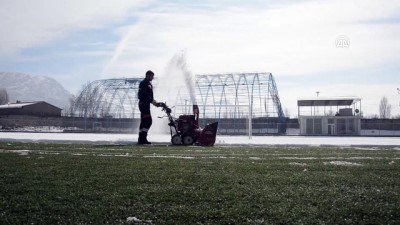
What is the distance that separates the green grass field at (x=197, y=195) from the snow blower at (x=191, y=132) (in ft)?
32.0

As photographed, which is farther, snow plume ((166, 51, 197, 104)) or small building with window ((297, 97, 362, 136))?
small building with window ((297, 97, 362, 136))

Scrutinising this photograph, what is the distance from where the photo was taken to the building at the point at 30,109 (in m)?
84.6

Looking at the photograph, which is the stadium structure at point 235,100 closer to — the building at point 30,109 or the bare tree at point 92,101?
the bare tree at point 92,101

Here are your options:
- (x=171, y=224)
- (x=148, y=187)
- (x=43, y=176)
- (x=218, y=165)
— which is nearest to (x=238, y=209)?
(x=171, y=224)

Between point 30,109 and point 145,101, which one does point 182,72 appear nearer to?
point 145,101

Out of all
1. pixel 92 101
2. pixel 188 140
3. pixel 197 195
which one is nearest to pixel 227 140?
pixel 188 140

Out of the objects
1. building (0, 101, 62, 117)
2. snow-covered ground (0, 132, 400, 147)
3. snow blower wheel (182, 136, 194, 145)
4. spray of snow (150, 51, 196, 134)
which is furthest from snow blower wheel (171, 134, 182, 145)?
building (0, 101, 62, 117)

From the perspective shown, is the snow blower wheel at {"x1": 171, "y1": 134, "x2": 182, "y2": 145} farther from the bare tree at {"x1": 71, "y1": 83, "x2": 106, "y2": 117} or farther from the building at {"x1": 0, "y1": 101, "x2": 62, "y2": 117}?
the building at {"x1": 0, "y1": 101, "x2": 62, "y2": 117}

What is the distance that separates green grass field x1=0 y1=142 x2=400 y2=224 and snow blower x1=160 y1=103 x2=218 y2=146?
9743mm

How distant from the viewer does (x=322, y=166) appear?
933cm

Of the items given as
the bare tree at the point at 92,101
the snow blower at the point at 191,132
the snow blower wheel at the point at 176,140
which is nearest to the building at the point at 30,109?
the bare tree at the point at 92,101

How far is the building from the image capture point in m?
84.6

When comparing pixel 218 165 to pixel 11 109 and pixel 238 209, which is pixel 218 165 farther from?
pixel 11 109

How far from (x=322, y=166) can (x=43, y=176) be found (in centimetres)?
571
